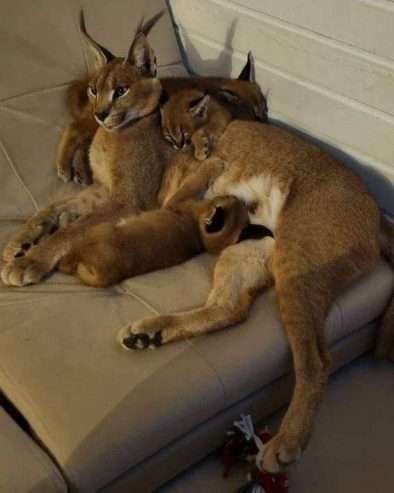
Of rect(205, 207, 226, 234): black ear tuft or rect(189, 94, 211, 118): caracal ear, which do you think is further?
rect(189, 94, 211, 118): caracal ear

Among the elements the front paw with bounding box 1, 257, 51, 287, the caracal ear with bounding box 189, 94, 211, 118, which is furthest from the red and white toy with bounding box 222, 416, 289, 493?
the caracal ear with bounding box 189, 94, 211, 118

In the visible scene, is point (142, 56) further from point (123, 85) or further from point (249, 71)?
point (249, 71)

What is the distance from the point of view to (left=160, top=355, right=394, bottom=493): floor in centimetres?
181

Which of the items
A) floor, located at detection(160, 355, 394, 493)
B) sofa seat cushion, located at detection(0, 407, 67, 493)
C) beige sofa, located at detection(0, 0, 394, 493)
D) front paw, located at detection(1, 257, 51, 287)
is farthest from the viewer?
front paw, located at detection(1, 257, 51, 287)

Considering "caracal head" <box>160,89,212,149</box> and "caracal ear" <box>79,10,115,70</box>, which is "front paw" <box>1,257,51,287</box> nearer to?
"caracal head" <box>160,89,212,149</box>

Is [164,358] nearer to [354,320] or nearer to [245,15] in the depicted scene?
[354,320]

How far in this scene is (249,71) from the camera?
8.30 feet

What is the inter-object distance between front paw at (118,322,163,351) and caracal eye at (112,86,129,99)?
93cm

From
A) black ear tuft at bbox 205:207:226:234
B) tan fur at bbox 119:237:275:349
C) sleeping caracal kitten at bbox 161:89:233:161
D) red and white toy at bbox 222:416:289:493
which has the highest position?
sleeping caracal kitten at bbox 161:89:233:161

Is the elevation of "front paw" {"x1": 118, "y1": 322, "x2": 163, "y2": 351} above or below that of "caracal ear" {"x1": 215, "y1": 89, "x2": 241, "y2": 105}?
below

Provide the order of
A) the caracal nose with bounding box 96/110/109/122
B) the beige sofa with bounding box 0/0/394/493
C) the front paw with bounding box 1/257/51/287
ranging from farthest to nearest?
the caracal nose with bounding box 96/110/109/122
the front paw with bounding box 1/257/51/287
the beige sofa with bounding box 0/0/394/493

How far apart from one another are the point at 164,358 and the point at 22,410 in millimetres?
395

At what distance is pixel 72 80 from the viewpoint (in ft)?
8.00

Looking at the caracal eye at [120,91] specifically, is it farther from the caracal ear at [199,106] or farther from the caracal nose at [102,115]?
the caracal ear at [199,106]
